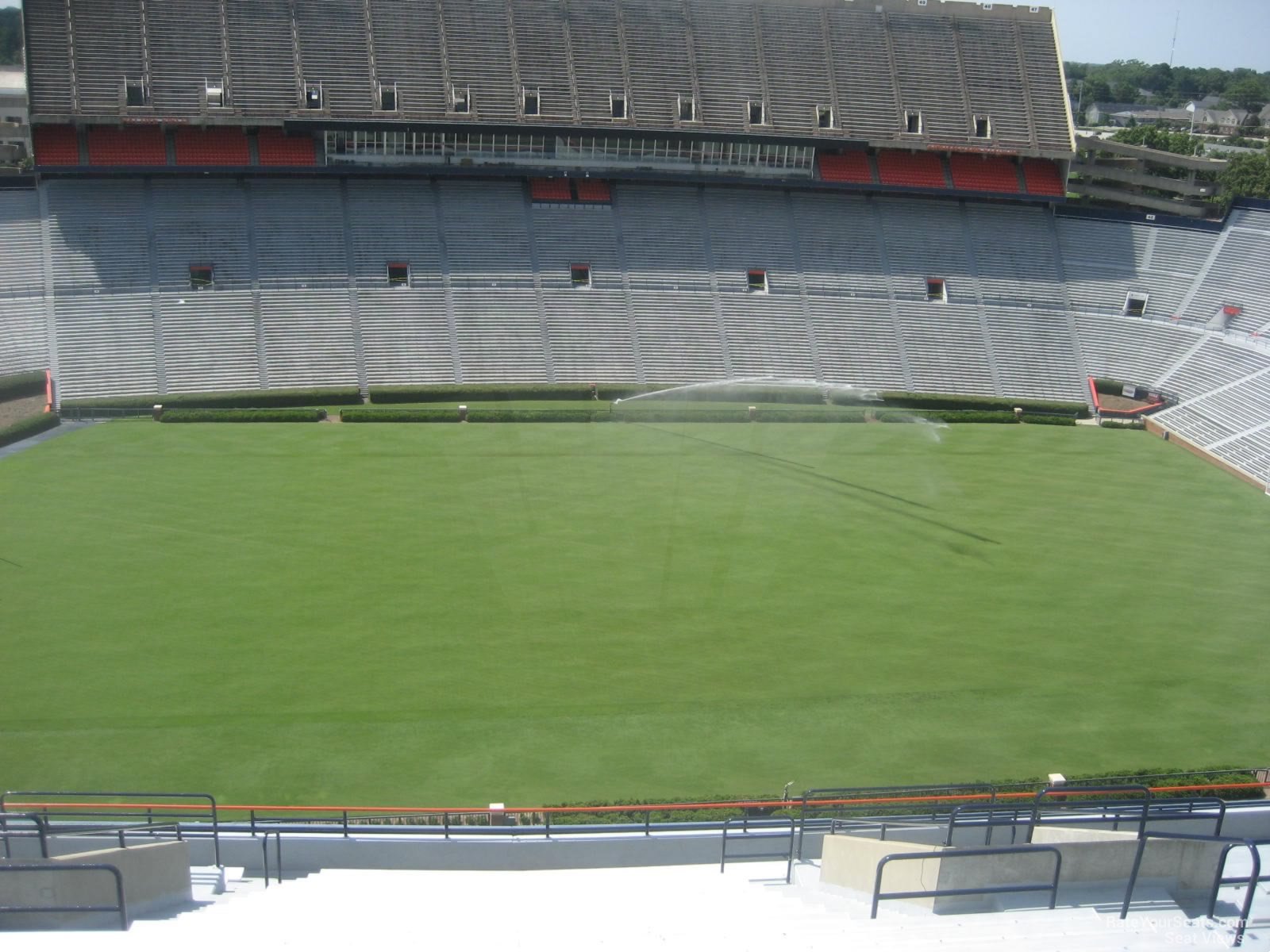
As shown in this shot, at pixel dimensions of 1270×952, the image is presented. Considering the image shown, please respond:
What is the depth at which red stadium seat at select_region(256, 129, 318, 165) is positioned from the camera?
54.2m

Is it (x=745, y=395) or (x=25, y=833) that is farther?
(x=745, y=395)

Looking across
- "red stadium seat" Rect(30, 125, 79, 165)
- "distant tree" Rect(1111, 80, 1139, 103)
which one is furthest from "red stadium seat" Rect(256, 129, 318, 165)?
"distant tree" Rect(1111, 80, 1139, 103)

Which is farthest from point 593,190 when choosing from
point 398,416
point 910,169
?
point 398,416

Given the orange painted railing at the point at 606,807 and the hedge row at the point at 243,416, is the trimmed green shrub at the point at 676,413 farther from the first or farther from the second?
the orange painted railing at the point at 606,807

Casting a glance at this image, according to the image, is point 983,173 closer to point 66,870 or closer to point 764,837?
point 764,837

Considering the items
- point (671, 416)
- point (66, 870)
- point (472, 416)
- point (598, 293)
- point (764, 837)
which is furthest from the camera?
point (598, 293)

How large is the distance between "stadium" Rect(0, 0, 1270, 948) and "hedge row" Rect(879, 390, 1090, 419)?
0.83 feet

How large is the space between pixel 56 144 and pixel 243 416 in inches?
690

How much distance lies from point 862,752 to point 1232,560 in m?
18.0

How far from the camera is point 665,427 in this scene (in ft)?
155

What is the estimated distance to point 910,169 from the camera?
61.3 m

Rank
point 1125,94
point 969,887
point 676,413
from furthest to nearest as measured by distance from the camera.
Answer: point 1125,94
point 676,413
point 969,887

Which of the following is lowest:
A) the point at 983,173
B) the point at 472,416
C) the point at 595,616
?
the point at 595,616

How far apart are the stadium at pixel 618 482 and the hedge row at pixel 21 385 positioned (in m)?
0.98
